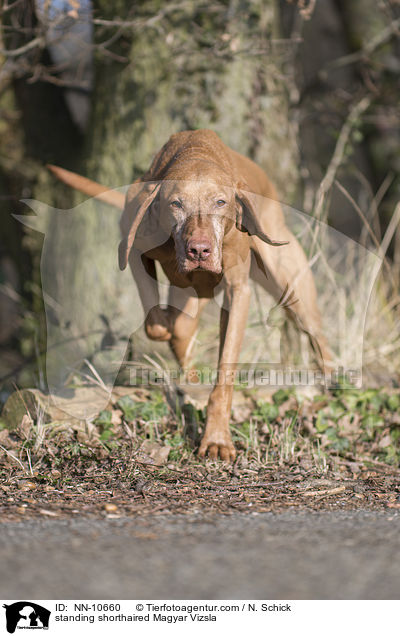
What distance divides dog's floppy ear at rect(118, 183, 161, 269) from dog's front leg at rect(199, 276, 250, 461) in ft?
2.19

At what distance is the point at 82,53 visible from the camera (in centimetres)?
655

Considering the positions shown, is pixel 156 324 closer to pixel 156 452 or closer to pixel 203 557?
pixel 156 452

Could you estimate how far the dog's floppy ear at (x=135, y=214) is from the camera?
3.72 m

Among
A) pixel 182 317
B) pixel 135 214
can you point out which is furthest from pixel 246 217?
pixel 182 317

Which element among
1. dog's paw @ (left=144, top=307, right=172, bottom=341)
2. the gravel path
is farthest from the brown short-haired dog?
the gravel path

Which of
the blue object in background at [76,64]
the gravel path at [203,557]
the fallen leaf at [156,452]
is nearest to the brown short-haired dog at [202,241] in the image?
the fallen leaf at [156,452]

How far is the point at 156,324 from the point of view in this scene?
4293mm

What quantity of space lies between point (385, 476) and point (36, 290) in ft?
15.2

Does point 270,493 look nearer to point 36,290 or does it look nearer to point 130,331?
point 130,331

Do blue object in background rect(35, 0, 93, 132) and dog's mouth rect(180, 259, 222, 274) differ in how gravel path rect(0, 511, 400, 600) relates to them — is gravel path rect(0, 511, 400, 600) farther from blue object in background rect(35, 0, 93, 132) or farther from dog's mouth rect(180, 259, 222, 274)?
blue object in background rect(35, 0, 93, 132)

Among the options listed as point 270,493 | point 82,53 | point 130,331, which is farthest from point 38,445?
point 82,53
